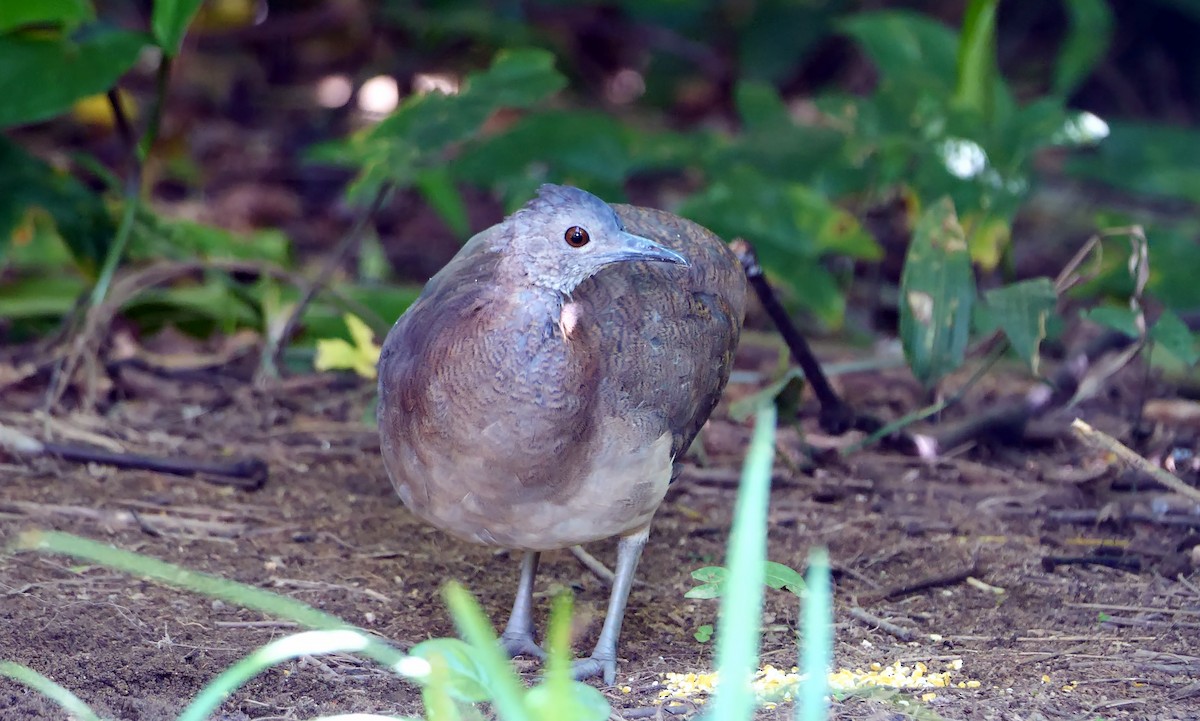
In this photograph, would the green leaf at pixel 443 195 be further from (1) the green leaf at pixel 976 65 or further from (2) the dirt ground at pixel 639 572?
(1) the green leaf at pixel 976 65

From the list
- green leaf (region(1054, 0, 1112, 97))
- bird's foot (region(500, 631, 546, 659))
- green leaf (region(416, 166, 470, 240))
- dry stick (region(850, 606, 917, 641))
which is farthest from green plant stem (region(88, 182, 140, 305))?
green leaf (region(1054, 0, 1112, 97))

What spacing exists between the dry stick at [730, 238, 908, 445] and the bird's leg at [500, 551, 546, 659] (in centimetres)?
110

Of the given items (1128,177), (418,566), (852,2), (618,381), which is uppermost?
(852,2)

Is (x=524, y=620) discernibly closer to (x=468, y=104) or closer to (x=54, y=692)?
(x=54, y=692)

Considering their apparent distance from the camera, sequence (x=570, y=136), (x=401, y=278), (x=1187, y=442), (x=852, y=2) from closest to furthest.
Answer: (x=1187, y=442)
(x=570, y=136)
(x=401, y=278)
(x=852, y=2)

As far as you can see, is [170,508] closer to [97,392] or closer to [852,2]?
[97,392]

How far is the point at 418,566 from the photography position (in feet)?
11.9

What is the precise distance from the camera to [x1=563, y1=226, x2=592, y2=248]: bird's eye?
2871 mm

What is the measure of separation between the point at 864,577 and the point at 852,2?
488cm

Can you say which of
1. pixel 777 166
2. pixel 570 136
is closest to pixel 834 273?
pixel 777 166

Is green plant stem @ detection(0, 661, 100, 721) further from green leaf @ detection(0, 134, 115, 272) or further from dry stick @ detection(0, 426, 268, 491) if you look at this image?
green leaf @ detection(0, 134, 115, 272)

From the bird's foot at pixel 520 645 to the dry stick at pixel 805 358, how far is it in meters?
1.27

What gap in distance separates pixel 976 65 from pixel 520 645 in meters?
3.26

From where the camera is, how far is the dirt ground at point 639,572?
2820mm
